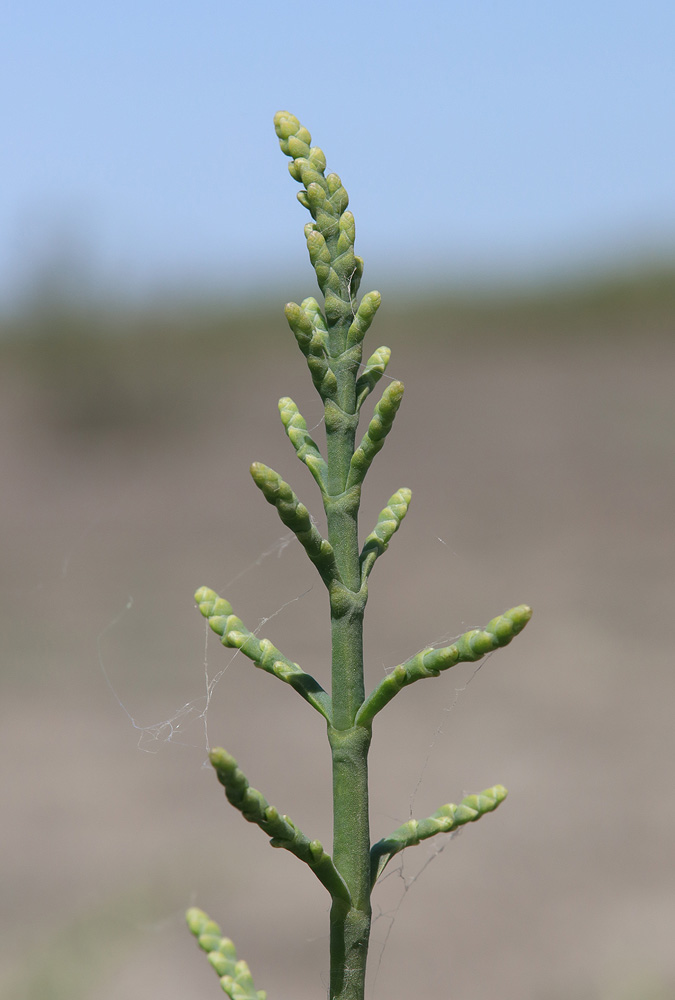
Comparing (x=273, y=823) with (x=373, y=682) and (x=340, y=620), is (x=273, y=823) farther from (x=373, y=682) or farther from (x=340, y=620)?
(x=373, y=682)

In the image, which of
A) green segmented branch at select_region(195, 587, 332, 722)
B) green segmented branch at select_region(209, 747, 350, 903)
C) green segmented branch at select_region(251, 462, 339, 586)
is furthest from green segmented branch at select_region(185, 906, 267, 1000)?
green segmented branch at select_region(251, 462, 339, 586)

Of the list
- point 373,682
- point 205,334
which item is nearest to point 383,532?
point 373,682

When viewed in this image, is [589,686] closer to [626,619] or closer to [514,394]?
[626,619]

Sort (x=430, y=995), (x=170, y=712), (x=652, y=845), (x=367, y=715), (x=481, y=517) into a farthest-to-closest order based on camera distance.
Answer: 1. (x=481, y=517)
2. (x=170, y=712)
3. (x=652, y=845)
4. (x=430, y=995)
5. (x=367, y=715)

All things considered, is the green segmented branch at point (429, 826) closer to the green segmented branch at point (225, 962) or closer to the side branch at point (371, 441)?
the green segmented branch at point (225, 962)

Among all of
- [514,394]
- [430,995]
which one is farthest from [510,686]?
[514,394]

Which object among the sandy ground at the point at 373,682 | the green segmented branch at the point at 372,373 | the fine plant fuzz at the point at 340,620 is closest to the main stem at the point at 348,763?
the fine plant fuzz at the point at 340,620
